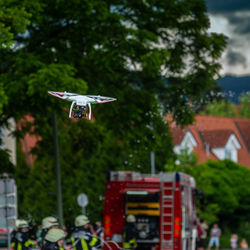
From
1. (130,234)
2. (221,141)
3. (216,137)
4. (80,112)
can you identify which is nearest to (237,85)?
(130,234)

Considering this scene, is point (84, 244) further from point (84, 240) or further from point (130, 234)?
point (130, 234)

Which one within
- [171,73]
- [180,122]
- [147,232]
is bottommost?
[147,232]

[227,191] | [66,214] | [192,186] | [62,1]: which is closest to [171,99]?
[192,186]

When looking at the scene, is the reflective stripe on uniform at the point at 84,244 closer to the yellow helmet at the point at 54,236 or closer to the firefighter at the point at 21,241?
the yellow helmet at the point at 54,236

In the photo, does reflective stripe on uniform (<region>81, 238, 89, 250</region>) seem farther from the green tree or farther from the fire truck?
the fire truck

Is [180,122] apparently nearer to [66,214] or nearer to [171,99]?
[171,99]

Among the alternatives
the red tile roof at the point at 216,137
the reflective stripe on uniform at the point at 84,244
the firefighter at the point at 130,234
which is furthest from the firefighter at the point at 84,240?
the red tile roof at the point at 216,137

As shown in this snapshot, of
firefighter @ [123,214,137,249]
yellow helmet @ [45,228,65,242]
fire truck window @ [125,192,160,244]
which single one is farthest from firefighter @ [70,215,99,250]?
fire truck window @ [125,192,160,244]
